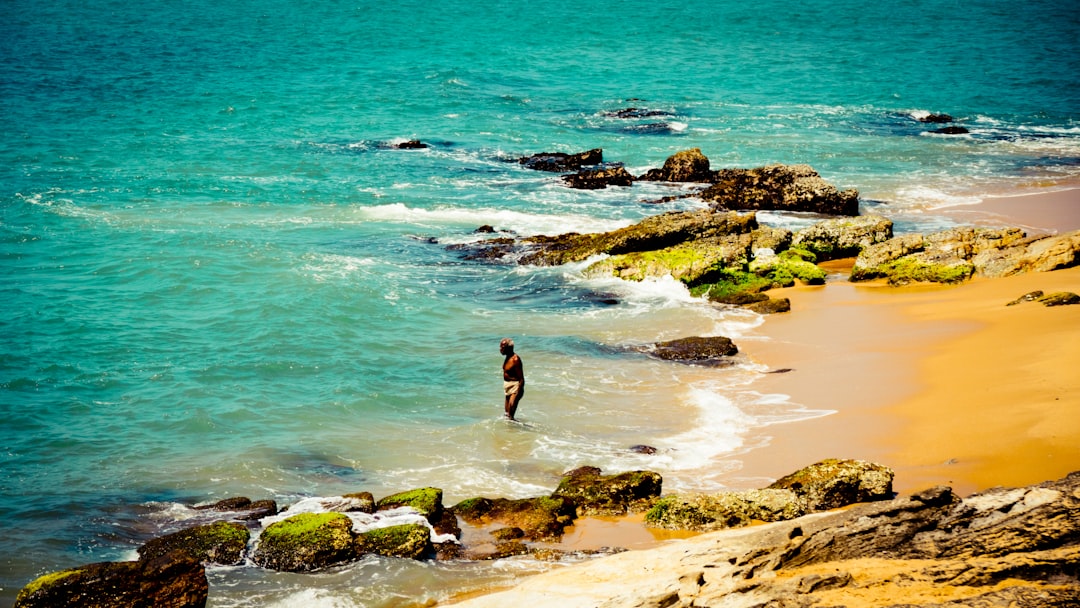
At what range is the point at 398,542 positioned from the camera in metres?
11.3

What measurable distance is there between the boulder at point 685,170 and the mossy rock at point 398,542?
81.0 feet

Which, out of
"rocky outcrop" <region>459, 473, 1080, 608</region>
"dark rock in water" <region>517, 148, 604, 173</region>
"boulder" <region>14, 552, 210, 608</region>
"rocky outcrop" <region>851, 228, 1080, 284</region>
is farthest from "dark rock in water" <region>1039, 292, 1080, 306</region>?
"dark rock in water" <region>517, 148, 604, 173</region>

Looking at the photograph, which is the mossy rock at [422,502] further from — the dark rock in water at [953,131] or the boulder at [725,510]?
the dark rock in water at [953,131]

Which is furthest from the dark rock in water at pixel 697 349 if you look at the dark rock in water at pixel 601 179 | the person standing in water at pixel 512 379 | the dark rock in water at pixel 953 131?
the dark rock in water at pixel 953 131

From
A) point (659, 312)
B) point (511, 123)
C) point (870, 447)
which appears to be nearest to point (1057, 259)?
point (659, 312)

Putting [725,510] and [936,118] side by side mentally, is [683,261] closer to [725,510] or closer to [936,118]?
[725,510]

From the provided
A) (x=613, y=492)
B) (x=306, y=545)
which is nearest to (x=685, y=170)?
(x=613, y=492)

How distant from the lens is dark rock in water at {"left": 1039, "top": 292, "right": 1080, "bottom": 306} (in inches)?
714

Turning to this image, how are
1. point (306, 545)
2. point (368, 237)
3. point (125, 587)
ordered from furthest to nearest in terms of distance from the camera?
point (368, 237) < point (306, 545) < point (125, 587)

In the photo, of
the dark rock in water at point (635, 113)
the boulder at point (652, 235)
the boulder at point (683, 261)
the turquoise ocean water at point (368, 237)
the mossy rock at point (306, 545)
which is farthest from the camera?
the dark rock in water at point (635, 113)

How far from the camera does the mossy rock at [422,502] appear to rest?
1215 cm

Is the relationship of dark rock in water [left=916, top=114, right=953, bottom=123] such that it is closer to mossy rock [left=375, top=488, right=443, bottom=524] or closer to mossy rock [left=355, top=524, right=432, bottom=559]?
mossy rock [left=375, top=488, right=443, bottom=524]

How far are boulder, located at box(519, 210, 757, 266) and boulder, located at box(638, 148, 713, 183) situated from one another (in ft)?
29.4

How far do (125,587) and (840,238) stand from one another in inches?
801
